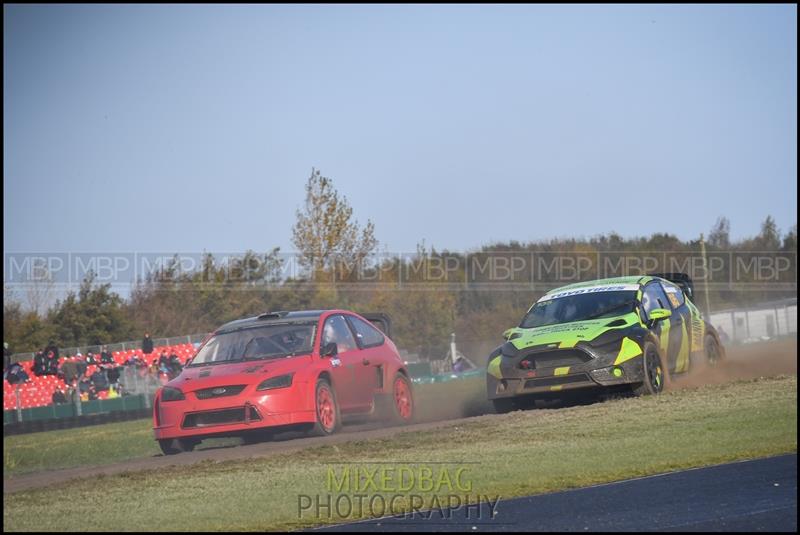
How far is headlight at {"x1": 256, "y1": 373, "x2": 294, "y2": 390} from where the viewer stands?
11.3 m

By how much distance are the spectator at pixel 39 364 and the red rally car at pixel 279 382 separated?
16432mm

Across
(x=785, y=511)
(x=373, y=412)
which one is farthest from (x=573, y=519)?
(x=373, y=412)

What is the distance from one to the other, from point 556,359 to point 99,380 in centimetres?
1925

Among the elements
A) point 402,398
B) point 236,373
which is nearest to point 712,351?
point 402,398

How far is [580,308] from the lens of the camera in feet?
46.8

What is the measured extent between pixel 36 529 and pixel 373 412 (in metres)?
6.21

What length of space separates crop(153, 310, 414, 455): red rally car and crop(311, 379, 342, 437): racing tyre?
0.04ft

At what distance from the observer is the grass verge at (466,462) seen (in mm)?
7602

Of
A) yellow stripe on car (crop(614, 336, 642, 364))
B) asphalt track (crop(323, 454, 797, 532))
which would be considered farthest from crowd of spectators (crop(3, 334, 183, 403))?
asphalt track (crop(323, 454, 797, 532))

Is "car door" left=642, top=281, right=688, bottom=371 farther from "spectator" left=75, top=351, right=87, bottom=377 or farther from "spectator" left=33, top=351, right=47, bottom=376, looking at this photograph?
"spectator" left=75, top=351, right=87, bottom=377

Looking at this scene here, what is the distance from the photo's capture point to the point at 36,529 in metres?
7.17

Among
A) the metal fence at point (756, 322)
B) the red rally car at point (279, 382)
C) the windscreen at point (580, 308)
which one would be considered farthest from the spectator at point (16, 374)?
the metal fence at point (756, 322)

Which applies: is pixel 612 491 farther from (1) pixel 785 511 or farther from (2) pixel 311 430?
(2) pixel 311 430

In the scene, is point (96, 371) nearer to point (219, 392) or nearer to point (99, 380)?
point (99, 380)
